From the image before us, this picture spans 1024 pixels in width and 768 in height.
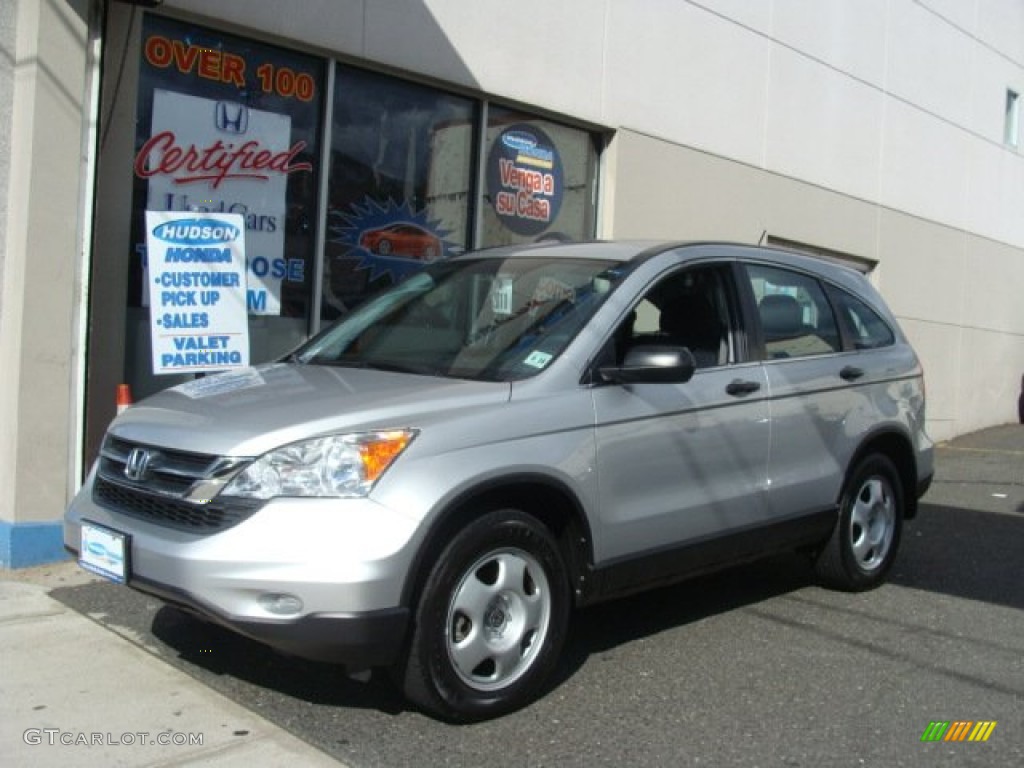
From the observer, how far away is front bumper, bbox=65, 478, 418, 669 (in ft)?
11.3

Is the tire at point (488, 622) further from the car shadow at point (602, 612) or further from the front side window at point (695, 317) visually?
the front side window at point (695, 317)

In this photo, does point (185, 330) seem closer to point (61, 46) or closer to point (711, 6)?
point (61, 46)

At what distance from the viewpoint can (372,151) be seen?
26.7ft

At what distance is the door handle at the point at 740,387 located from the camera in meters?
4.87

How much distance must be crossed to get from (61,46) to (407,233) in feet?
9.93

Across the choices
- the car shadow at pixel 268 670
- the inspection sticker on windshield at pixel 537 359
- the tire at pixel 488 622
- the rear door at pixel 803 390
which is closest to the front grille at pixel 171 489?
the car shadow at pixel 268 670

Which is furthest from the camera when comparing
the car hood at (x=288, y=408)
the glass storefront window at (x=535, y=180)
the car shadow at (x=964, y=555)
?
the glass storefront window at (x=535, y=180)

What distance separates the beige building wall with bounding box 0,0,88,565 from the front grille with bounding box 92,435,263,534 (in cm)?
215

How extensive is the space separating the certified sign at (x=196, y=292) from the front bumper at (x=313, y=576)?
9.21ft

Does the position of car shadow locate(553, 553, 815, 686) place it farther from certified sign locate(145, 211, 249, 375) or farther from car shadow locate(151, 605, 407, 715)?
certified sign locate(145, 211, 249, 375)

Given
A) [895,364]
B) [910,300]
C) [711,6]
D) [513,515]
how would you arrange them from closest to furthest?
[513,515] → [895,364] → [711,6] → [910,300]

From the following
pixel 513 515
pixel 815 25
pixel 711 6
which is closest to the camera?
pixel 513 515

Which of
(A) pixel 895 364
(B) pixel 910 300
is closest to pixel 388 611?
(A) pixel 895 364

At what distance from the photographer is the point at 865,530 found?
5824mm
